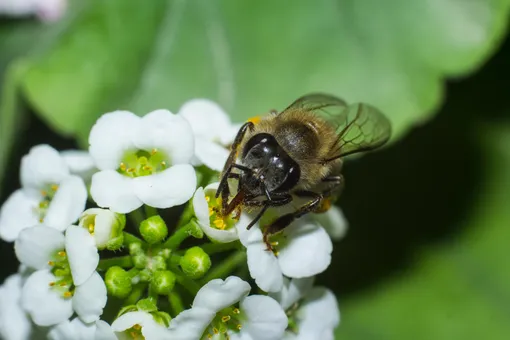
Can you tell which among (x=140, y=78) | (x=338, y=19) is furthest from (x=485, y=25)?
(x=140, y=78)

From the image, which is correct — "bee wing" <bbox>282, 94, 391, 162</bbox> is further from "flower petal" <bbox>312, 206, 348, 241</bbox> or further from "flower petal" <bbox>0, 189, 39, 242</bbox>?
"flower petal" <bbox>0, 189, 39, 242</bbox>

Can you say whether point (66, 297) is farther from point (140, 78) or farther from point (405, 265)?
point (405, 265)

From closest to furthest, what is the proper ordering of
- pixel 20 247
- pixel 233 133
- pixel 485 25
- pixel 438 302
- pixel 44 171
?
pixel 20 247 → pixel 44 171 → pixel 233 133 → pixel 485 25 → pixel 438 302

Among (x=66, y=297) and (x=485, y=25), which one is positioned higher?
(x=485, y=25)

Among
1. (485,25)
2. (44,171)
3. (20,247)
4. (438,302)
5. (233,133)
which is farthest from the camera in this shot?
(438,302)

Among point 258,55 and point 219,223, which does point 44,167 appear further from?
point 258,55

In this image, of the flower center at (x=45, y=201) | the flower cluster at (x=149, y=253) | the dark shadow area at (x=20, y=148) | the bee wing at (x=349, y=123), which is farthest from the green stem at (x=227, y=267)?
the dark shadow area at (x=20, y=148)

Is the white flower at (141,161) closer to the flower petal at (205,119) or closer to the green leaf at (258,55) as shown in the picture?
the flower petal at (205,119)

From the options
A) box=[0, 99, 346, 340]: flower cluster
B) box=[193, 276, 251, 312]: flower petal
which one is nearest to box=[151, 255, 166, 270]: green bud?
box=[0, 99, 346, 340]: flower cluster
